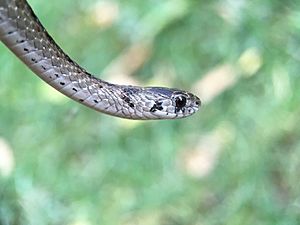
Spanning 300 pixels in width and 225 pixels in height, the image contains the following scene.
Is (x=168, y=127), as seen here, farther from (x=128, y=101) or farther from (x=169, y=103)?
(x=128, y=101)

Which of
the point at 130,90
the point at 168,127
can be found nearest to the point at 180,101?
the point at 130,90

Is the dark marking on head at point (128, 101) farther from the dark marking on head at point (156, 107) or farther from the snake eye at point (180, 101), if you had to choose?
the snake eye at point (180, 101)

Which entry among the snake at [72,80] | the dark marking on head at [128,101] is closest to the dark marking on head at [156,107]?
the snake at [72,80]

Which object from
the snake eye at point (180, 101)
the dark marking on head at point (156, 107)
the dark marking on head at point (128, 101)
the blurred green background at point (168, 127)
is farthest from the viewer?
the blurred green background at point (168, 127)

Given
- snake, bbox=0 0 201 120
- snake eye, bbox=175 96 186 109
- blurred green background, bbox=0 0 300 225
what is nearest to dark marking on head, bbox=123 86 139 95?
snake, bbox=0 0 201 120

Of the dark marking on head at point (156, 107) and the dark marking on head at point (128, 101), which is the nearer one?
the dark marking on head at point (128, 101)

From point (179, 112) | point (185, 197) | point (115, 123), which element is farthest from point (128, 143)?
point (179, 112)

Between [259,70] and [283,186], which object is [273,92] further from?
[283,186]

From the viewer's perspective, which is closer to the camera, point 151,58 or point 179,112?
point 179,112
